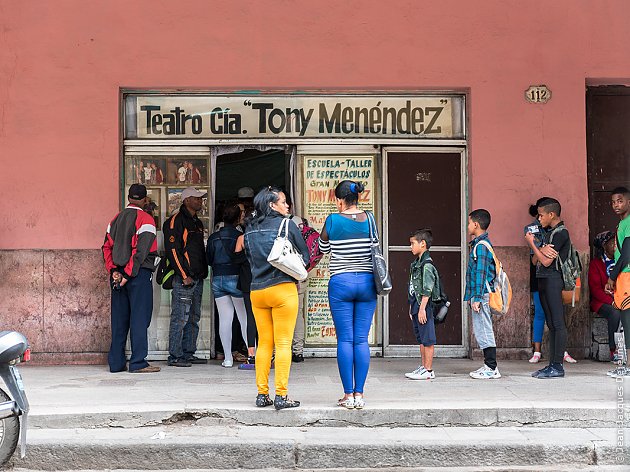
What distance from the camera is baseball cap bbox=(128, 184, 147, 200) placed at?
1013 cm

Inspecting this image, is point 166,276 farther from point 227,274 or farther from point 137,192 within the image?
point 137,192

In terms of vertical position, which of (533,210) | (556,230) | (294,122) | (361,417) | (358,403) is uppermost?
(294,122)

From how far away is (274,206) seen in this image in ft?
25.9

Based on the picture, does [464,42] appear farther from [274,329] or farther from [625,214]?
[274,329]

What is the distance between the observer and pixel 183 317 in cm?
1052

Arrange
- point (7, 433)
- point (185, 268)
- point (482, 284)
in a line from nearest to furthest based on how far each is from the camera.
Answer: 1. point (7, 433)
2. point (482, 284)
3. point (185, 268)

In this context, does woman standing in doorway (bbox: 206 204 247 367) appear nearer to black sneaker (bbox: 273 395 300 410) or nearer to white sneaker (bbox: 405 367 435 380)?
white sneaker (bbox: 405 367 435 380)

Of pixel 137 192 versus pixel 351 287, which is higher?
pixel 137 192

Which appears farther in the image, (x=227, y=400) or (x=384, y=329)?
(x=384, y=329)

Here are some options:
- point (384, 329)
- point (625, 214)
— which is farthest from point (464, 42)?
point (384, 329)

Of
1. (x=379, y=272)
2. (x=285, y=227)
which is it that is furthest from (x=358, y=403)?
(x=285, y=227)

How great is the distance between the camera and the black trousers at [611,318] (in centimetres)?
1056

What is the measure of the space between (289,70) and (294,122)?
602 mm

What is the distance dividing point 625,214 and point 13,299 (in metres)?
6.64
